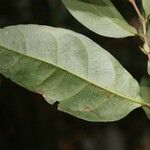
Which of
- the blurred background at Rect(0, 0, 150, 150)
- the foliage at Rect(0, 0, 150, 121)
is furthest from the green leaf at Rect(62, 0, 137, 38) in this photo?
the blurred background at Rect(0, 0, 150, 150)

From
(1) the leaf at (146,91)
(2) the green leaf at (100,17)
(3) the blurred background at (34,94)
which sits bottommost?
(3) the blurred background at (34,94)

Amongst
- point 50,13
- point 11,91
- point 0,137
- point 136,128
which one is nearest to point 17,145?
point 0,137

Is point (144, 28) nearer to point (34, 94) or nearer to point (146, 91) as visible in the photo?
point (146, 91)

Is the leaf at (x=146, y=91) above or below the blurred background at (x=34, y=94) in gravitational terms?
above

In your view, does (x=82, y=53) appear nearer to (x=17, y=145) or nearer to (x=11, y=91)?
(x=11, y=91)

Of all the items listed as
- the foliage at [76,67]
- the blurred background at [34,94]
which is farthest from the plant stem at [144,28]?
the blurred background at [34,94]

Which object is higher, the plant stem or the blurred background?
the plant stem

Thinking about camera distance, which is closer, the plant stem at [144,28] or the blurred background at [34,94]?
the plant stem at [144,28]

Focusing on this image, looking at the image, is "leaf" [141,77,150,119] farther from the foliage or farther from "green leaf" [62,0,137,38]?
"green leaf" [62,0,137,38]

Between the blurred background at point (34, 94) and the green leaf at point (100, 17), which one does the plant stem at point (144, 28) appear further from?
the blurred background at point (34, 94)
